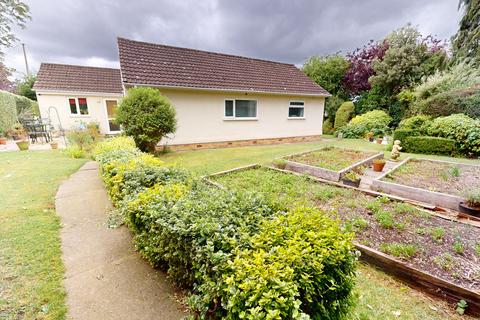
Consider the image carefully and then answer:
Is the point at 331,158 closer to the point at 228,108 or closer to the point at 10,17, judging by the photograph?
the point at 228,108

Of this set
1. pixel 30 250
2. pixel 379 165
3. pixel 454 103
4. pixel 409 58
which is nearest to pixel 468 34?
pixel 409 58

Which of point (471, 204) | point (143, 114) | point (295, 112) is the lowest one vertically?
point (471, 204)

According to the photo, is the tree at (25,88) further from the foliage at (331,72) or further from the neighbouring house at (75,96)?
the foliage at (331,72)

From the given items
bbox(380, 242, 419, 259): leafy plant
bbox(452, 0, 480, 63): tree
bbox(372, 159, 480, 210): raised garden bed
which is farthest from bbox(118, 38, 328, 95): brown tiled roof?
bbox(452, 0, 480, 63): tree

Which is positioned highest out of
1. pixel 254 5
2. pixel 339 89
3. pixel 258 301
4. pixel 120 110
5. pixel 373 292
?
pixel 254 5

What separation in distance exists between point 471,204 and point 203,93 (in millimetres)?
9580

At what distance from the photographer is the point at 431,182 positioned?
5.41 metres

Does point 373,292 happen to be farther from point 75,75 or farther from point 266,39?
point 75,75

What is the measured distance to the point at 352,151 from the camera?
29.0ft

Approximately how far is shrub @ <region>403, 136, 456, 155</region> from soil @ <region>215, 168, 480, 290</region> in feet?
21.7

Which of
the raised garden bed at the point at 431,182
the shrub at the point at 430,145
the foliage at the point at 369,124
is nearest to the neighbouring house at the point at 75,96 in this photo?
the raised garden bed at the point at 431,182

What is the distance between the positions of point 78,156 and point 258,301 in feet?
31.8

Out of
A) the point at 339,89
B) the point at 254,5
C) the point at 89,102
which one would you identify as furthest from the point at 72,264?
the point at 339,89

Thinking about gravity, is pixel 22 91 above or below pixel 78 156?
above
